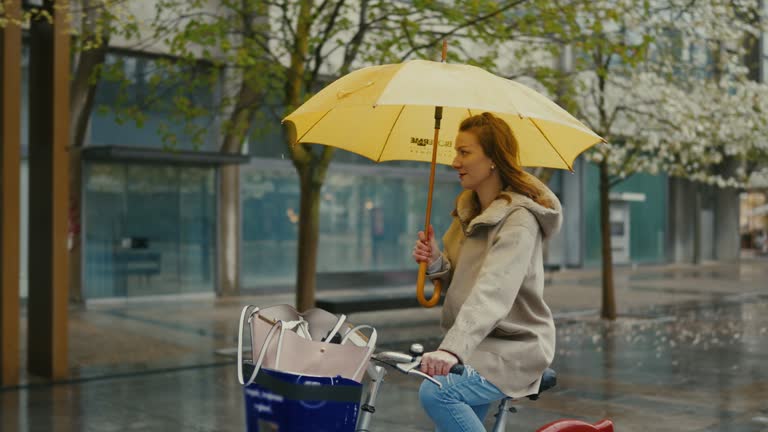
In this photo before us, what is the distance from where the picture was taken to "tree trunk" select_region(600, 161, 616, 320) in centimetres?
1538

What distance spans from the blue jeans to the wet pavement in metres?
4.09

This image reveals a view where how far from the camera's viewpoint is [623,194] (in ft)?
108

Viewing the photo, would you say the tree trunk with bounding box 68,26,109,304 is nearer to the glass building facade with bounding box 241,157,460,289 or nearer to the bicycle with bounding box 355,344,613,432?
the glass building facade with bounding box 241,157,460,289

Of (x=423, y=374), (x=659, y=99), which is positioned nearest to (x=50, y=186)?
(x=423, y=374)

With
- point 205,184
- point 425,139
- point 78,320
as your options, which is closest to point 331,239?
point 205,184

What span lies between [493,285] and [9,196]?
6.85 metres

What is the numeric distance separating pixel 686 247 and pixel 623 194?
17.7 ft

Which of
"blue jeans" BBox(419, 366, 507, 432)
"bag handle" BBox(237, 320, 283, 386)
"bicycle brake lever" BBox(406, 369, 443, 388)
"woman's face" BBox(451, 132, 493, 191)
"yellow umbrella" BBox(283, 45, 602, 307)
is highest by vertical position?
"yellow umbrella" BBox(283, 45, 602, 307)

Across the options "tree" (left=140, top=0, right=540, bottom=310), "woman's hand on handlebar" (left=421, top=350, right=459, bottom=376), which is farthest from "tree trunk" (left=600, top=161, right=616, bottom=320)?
"woman's hand on handlebar" (left=421, top=350, right=459, bottom=376)

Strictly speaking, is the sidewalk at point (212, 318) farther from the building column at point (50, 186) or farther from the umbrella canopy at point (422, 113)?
the umbrella canopy at point (422, 113)

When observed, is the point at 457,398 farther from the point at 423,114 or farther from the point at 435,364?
the point at 423,114

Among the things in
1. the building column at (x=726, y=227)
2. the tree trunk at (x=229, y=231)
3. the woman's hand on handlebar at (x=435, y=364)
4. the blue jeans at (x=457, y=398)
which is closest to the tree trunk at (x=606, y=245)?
the tree trunk at (x=229, y=231)

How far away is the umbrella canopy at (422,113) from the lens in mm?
3686

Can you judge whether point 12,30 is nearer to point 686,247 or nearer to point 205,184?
point 205,184
